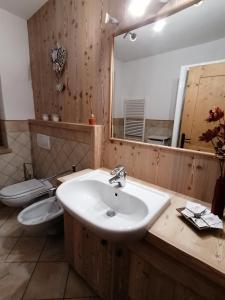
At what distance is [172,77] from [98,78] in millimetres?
603

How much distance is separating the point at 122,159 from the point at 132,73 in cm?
64

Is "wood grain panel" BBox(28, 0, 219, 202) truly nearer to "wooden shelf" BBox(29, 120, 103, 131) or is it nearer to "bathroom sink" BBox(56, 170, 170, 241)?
"wooden shelf" BBox(29, 120, 103, 131)

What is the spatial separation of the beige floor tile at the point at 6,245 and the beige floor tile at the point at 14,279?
3.7 inches

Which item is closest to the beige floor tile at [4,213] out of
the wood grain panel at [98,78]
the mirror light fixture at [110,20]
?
the wood grain panel at [98,78]

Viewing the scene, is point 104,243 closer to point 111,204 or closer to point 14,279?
point 111,204

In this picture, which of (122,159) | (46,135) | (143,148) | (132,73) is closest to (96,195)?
(122,159)

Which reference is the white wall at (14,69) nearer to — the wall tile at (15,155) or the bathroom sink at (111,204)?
the wall tile at (15,155)

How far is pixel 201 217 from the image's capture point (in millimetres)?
738

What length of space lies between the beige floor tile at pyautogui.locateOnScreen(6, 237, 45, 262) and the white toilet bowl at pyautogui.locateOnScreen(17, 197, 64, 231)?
0.91 ft

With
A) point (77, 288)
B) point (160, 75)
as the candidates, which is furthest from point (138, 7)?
point (77, 288)

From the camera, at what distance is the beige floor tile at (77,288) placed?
118 cm

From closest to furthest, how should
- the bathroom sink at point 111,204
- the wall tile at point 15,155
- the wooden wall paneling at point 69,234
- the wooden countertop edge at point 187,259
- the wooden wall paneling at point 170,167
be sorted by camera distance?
the wooden countertop edge at point 187,259, the bathroom sink at point 111,204, the wooden wall paneling at point 170,167, the wooden wall paneling at point 69,234, the wall tile at point 15,155

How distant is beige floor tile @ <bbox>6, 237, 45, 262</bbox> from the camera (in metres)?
1.44

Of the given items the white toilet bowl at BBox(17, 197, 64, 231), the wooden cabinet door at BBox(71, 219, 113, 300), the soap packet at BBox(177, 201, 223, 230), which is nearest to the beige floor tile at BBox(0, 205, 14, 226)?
the white toilet bowl at BBox(17, 197, 64, 231)
